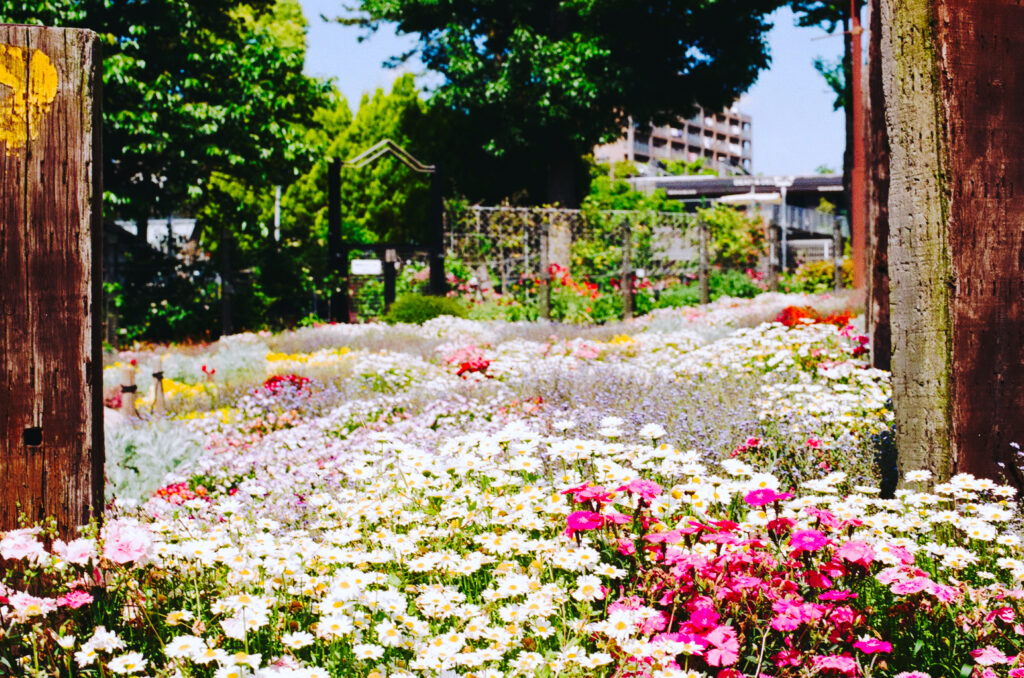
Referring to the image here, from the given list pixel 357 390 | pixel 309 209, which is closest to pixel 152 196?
pixel 357 390

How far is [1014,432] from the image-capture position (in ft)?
10.6

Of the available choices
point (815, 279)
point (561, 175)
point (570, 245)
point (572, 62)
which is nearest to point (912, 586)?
point (570, 245)

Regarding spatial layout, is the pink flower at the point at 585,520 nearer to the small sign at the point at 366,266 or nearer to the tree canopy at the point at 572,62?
the small sign at the point at 366,266

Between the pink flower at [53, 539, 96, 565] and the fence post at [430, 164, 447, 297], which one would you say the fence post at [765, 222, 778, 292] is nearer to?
the fence post at [430, 164, 447, 297]

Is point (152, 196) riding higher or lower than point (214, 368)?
higher

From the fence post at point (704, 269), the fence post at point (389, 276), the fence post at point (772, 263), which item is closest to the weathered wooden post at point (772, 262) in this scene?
the fence post at point (772, 263)

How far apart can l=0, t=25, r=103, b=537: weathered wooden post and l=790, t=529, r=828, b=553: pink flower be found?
1881 mm

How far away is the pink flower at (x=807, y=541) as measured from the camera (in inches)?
84.9

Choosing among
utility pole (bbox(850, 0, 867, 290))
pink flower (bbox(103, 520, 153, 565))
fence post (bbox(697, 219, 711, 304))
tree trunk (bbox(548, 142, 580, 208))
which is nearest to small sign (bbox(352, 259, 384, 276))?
fence post (bbox(697, 219, 711, 304))

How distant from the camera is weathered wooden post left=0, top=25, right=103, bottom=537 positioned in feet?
7.75

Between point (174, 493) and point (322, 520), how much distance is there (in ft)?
3.74

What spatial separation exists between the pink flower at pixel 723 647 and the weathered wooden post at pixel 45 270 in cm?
170

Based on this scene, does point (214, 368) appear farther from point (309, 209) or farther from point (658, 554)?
point (309, 209)

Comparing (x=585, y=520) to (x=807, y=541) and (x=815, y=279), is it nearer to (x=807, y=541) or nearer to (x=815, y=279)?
(x=807, y=541)
